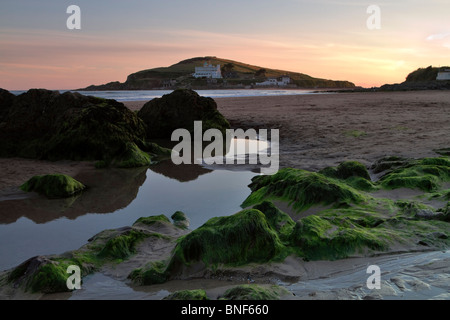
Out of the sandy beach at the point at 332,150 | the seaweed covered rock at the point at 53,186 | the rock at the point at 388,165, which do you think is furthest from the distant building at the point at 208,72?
the seaweed covered rock at the point at 53,186

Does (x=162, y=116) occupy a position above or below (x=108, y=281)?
above

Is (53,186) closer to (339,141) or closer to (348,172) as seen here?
(348,172)

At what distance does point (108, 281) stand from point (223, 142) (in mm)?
10610

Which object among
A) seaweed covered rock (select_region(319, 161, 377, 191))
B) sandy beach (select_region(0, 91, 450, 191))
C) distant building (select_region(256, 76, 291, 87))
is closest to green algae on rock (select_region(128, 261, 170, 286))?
seaweed covered rock (select_region(319, 161, 377, 191))

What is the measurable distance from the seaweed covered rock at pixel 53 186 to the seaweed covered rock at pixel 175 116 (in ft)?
27.6

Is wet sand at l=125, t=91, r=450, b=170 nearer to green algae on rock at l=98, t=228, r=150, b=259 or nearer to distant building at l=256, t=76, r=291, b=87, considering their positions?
green algae on rock at l=98, t=228, r=150, b=259

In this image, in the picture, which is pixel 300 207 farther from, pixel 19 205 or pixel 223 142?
pixel 223 142

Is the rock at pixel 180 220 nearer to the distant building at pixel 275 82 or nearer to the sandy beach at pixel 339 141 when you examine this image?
the sandy beach at pixel 339 141

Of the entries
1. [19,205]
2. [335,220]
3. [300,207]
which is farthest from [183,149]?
[335,220]

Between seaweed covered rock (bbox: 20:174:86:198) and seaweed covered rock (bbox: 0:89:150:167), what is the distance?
2.72 meters

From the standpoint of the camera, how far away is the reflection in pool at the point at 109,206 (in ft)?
17.0

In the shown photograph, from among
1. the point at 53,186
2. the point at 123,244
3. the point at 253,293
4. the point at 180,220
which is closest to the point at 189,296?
the point at 253,293

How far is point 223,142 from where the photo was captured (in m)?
14.3

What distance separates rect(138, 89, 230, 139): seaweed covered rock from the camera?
51.9ft
